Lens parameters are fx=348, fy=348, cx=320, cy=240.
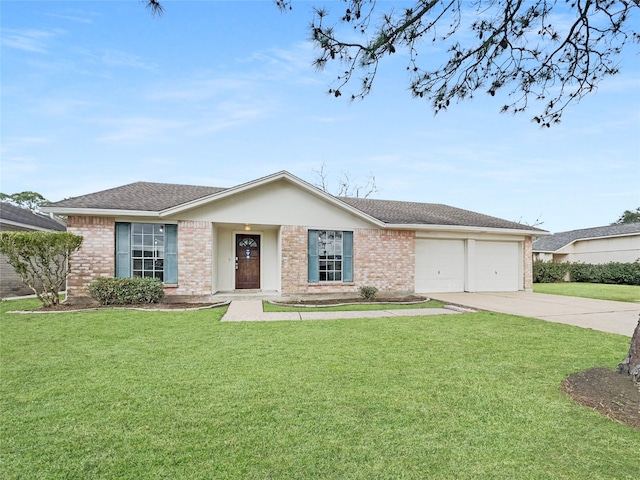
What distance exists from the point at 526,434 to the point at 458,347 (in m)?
2.89

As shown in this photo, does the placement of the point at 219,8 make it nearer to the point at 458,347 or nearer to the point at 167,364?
the point at 167,364

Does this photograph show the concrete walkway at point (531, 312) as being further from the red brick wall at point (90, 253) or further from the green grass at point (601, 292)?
the red brick wall at point (90, 253)

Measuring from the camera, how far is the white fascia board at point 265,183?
36.2ft

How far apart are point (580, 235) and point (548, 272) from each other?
6.87 m

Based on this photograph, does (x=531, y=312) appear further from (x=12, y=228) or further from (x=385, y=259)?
(x=12, y=228)

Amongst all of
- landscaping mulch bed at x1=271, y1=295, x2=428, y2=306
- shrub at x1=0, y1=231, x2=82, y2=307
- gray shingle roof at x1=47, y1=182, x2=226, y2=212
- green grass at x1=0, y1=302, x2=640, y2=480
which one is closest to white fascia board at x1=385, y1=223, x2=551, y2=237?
landscaping mulch bed at x1=271, y1=295, x2=428, y2=306

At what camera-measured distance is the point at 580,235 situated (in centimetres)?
2845

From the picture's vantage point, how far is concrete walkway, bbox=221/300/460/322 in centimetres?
850

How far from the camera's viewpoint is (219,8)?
→ 6.57 metres

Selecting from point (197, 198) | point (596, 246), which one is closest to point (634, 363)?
point (197, 198)

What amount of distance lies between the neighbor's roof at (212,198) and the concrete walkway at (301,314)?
12.8 ft

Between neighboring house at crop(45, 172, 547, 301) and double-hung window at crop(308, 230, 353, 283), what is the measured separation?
37mm

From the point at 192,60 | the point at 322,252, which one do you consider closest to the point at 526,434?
the point at 322,252

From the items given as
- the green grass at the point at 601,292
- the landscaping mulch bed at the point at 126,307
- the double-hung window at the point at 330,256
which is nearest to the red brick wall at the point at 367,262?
the double-hung window at the point at 330,256
